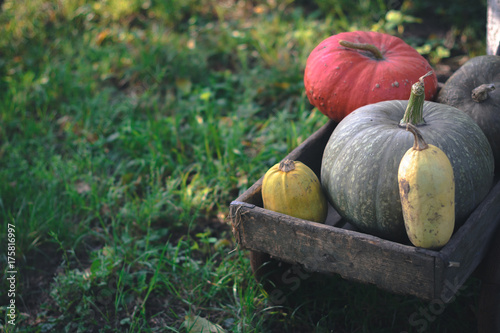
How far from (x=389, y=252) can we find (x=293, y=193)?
17.4 inches

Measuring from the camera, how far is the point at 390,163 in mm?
1827

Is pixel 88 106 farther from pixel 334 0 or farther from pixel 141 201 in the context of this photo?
pixel 334 0

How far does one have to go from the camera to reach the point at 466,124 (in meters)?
1.94

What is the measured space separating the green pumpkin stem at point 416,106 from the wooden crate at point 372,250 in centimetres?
40

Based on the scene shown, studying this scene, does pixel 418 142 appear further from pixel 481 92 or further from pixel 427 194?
pixel 481 92

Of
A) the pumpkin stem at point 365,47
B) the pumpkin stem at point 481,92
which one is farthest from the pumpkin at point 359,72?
the pumpkin stem at point 481,92

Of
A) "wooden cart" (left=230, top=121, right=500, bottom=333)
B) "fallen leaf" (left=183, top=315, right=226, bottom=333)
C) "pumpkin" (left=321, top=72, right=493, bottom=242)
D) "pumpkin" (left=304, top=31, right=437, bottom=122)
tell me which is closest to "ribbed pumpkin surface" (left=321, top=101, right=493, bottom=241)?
"pumpkin" (left=321, top=72, right=493, bottom=242)

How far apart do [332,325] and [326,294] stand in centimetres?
17

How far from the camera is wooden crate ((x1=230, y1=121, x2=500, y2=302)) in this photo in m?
1.66

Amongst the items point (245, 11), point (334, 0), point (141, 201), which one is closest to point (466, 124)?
point (141, 201)

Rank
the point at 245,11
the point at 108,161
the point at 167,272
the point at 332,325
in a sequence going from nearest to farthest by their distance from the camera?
the point at 332,325 → the point at 167,272 → the point at 108,161 → the point at 245,11

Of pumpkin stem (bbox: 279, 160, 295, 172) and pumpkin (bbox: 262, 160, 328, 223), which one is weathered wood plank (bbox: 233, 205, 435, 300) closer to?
pumpkin (bbox: 262, 160, 328, 223)

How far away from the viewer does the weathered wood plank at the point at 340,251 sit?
1.68 metres

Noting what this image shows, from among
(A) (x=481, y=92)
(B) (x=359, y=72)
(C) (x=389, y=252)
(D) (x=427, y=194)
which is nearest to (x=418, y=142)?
(D) (x=427, y=194)
